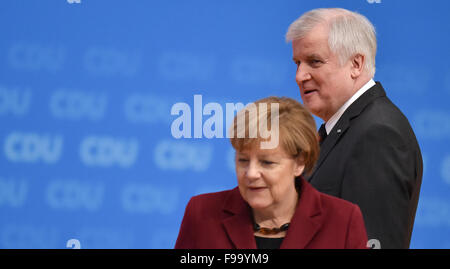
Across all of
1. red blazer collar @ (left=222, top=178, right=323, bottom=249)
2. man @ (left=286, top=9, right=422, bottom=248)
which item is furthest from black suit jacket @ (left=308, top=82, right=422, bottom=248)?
red blazer collar @ (left=222, top=178, right=323, bottom=249)

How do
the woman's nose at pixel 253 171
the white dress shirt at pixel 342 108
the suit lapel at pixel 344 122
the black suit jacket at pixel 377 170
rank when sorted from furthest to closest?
the white dress shirt at pixel 342 108 → the suit lapel at pixel 344 122 → the black suit jacket at pixel 377 170 → the woman's nose at pixel 253 171

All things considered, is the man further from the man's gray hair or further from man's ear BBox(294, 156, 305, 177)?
man's ear BBox(294, 156, 305, 177)

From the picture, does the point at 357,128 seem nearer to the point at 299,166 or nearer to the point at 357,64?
the point at 357,64

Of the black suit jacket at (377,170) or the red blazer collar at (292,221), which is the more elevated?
the black suit jacket at (377,170)

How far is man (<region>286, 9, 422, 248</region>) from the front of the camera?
174 centimetres

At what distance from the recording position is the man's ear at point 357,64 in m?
2.04

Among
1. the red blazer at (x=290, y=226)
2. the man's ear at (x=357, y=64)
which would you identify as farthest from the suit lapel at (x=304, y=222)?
the man's ear at (x=357, y=64)

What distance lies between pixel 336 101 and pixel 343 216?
2.03 feet

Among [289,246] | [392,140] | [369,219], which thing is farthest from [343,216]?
[392,140]

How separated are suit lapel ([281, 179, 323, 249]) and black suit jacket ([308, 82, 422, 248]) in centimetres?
26

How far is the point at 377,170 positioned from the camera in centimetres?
175

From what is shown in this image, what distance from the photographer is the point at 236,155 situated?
147cm

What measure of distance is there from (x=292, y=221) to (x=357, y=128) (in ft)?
1.64

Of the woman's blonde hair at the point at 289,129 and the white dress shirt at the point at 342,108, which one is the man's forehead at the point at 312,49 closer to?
the white dress shirt at the point at 342,108
